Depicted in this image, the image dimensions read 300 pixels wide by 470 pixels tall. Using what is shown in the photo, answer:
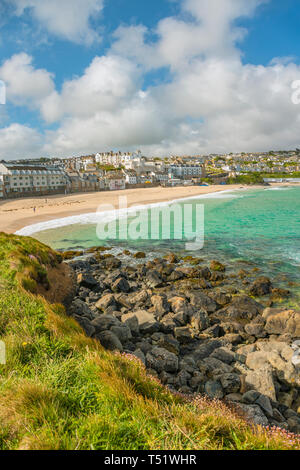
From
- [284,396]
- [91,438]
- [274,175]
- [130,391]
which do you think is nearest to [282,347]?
[284,396]

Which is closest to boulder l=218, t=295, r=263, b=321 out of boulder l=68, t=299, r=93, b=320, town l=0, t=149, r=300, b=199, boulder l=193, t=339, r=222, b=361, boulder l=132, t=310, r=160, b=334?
boulder l=193, t=339, r=222, b=361

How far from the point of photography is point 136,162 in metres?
152

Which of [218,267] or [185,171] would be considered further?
[185,171]

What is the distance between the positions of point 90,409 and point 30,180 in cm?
8697

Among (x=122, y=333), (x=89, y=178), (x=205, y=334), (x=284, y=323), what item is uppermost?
(x=89, y=178)

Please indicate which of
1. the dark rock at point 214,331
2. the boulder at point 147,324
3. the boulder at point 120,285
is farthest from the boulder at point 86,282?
the dark rock at point 214,331

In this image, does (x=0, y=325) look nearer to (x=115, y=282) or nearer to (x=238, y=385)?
(x=238, y=385)

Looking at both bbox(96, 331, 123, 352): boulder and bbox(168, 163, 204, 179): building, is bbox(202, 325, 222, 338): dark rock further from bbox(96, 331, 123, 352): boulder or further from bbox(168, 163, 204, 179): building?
bbox(168, 163, 204, 179): building

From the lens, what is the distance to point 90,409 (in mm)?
3096

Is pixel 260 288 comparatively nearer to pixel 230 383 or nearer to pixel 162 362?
pixel 230 383

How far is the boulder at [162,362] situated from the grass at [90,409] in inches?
113

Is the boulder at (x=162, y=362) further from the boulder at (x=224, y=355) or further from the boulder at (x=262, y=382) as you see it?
the boulder at (x=262, y=382)

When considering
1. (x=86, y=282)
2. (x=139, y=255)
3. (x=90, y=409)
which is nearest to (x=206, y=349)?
(x=90, y=409)

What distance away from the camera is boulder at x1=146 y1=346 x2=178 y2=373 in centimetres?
693
